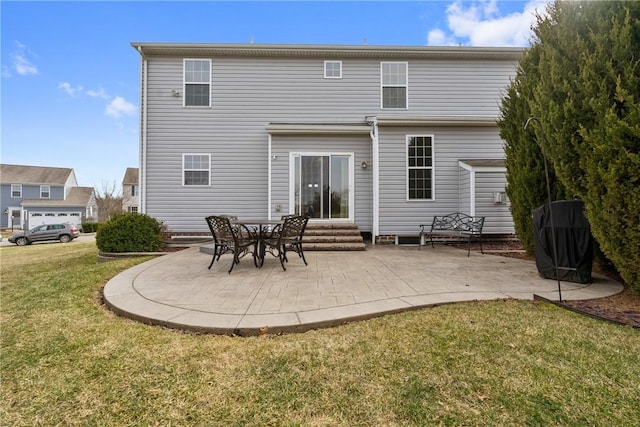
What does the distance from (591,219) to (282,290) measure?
4.01 m

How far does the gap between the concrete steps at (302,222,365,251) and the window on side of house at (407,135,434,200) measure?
2163mm

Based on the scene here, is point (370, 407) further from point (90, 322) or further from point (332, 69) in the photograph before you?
point (332, 69)

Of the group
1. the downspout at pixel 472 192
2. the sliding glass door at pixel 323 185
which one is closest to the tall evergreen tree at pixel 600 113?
the downspout at pixel 472 192

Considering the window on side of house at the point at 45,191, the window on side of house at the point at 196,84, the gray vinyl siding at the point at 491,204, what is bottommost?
the gray vinyl siding at the point at 491,204

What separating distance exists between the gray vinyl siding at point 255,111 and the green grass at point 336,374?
6.83m

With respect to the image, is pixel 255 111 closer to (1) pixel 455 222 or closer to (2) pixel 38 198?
(1) pixel 455 222

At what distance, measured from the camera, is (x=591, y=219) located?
150 inches

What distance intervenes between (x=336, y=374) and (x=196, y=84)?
10435 mm

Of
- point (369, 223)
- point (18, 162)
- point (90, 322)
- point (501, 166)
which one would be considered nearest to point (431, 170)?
point (501, 166)

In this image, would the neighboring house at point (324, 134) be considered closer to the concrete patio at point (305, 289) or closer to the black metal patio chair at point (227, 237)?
the concrete patio at point (305, 289)

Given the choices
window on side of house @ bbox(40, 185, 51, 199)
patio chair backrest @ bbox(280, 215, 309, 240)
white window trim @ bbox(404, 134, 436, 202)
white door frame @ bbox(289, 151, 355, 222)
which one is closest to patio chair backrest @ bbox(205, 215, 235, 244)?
patio chair backrest @ bbox(280, 215, 309, 240)

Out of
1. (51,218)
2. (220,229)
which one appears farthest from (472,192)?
(51,218)

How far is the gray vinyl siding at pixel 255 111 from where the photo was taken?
975 centimetres

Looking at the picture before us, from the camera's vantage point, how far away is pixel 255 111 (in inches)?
395
